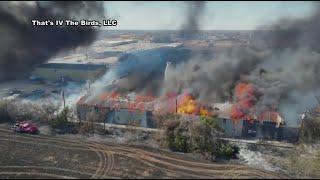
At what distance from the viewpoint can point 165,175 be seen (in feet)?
83.4

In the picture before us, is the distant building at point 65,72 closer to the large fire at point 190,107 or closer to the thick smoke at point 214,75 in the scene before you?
the thick smoke at point 214,75

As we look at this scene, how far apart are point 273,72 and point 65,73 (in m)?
34.5

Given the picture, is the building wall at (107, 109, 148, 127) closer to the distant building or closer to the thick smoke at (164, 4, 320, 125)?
the thick smoke at (164, 4, 320, 125)

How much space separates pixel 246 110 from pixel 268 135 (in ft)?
11.3

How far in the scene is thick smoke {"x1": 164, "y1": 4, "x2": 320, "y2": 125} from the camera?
123 ft

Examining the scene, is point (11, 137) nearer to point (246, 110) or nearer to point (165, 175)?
point (165, 175)

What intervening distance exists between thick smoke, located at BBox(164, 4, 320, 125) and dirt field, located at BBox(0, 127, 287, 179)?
11.1 meters

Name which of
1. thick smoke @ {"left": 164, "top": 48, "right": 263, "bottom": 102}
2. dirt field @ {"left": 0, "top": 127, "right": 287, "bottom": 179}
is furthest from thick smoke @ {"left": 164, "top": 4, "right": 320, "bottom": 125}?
dirt field @ {"left": 0, "top": 127, "right": 287, "bottom": 179}

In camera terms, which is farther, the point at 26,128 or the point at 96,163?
the point at 26,128

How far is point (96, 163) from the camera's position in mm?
27438

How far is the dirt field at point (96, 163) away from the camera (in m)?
25.6

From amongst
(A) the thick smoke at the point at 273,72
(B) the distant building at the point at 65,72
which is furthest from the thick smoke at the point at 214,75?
(B) the distant building at the point at 65,72

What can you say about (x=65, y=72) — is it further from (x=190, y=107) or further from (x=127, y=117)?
(x=190, y=107)

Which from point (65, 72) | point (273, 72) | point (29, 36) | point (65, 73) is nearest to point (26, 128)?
point (29, 36)
